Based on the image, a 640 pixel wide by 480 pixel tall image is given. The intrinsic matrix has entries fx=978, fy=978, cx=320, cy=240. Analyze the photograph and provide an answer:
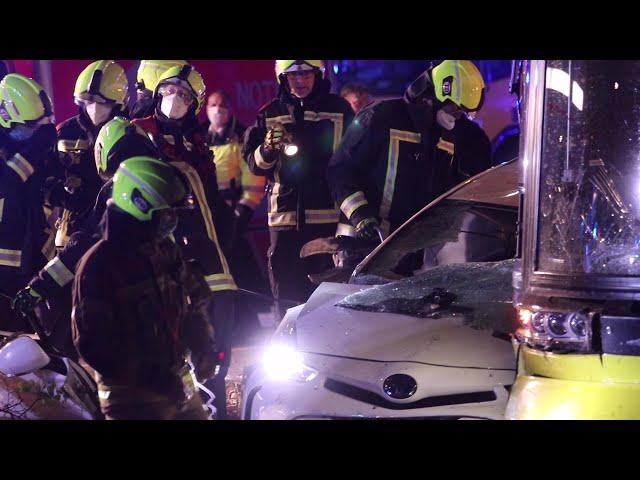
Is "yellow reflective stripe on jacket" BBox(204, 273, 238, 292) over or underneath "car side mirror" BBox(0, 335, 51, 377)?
over

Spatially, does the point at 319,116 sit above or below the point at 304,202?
above

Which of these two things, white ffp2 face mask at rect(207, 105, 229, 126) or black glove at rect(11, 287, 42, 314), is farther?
white ffp2 face mask at rect(207, 105, 229, 126)

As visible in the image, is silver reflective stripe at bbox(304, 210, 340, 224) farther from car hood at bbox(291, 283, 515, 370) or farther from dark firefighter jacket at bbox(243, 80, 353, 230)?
car hood at bbox(291, 283, 515, 370)

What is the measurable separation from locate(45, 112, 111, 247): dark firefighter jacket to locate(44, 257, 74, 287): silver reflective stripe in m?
0.77

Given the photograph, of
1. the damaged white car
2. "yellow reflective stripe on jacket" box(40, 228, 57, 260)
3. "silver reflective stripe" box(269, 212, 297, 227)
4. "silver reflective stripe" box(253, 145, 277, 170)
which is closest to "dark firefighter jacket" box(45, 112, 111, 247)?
"yellow reflective stripe on jacket" box(40, 228, 57, 260)

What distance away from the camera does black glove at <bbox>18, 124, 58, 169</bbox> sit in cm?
600

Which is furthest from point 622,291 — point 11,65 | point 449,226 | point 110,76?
point 11,65

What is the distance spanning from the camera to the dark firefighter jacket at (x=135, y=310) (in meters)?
4.06

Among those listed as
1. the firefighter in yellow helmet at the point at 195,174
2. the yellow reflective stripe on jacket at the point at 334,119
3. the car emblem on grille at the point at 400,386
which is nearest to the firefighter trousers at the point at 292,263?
the yellow reflective stripe on jacket at the point at 334,119

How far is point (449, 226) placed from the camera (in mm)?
5016

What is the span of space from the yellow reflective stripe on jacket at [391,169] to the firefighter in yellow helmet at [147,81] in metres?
1.42

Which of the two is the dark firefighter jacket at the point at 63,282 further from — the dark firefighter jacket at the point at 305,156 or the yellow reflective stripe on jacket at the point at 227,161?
the yellow reflective stripe on jacket at the point at 227,161
